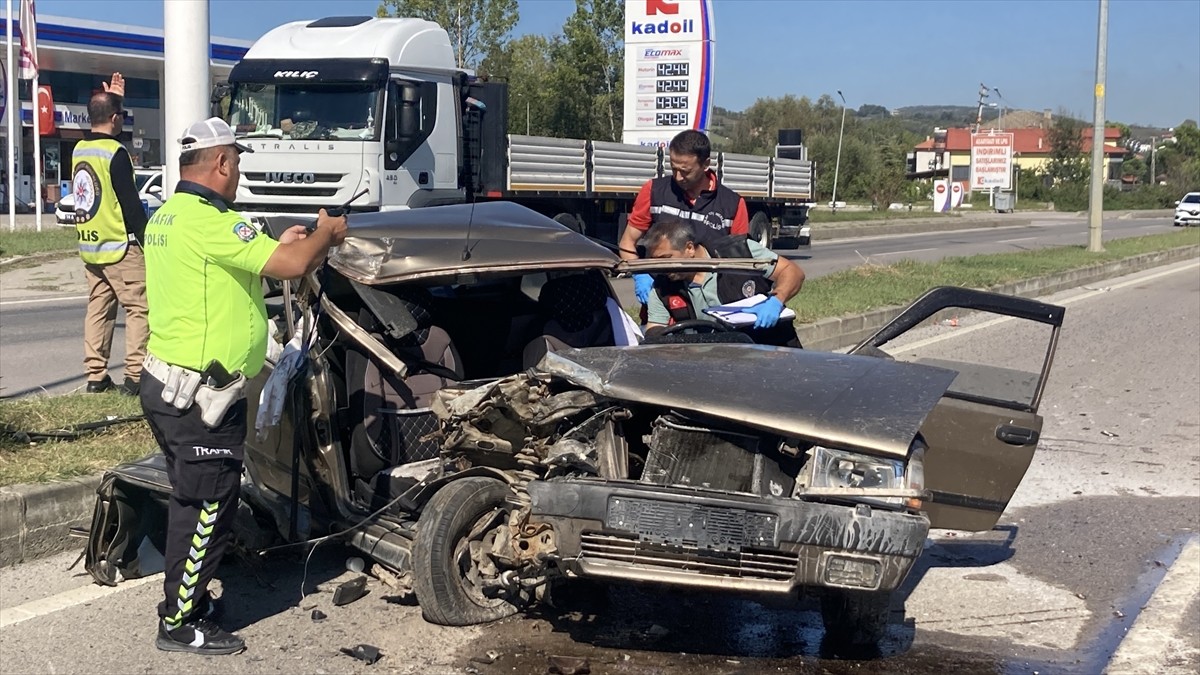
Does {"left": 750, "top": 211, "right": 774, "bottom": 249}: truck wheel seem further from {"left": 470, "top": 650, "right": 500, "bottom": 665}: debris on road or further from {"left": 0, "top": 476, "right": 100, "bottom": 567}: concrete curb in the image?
{"left": 470, "top": 650, "right": 500, "bottom": 665}: debris on road

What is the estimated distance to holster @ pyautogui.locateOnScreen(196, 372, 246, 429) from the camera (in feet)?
13.3

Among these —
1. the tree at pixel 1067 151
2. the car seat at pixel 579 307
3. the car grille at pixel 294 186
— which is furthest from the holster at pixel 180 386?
the tree at pixel 1067 151

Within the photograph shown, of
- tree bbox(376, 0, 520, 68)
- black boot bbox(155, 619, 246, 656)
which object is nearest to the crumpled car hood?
black boot bbox(155, 619, 246, 656)

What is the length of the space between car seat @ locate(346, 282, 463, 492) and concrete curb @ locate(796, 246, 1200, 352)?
9.70ft

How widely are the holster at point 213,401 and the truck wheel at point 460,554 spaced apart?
0.78 metres

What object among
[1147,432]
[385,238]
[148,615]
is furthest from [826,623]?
[1147,432]

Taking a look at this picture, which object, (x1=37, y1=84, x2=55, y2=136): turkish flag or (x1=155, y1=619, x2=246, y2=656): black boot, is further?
(x1=37, y1=84, x2=55, y2=136): turkish flag

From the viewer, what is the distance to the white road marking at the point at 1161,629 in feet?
13.9

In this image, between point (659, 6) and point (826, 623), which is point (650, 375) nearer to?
point (826, 623)

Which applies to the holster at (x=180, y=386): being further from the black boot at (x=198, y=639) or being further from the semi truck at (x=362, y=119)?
the semi truck at (x=362, y=119)

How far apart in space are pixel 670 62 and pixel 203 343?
18335 mm

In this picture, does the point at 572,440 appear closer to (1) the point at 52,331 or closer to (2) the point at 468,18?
(1) the point at 52,331

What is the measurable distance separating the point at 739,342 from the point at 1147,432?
4581 millimetres

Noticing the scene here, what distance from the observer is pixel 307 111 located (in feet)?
50.9
